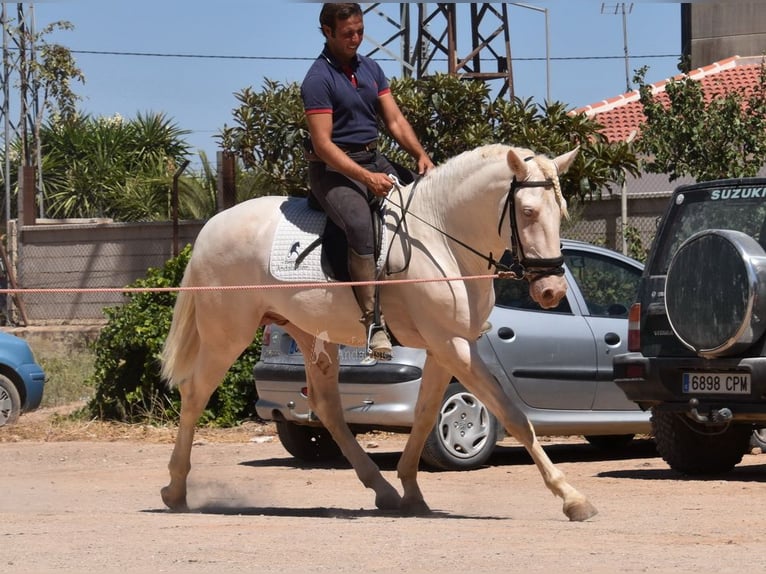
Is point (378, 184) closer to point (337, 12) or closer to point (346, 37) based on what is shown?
point (346, 37)

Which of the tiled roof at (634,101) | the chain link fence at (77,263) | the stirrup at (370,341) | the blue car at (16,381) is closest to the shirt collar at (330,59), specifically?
the stirrup at (370,341)

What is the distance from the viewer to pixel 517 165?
25.6 feet

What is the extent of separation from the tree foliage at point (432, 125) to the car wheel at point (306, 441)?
542cm

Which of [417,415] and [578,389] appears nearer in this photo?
[417,415]

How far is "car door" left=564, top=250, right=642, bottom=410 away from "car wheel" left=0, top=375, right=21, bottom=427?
6553 mm

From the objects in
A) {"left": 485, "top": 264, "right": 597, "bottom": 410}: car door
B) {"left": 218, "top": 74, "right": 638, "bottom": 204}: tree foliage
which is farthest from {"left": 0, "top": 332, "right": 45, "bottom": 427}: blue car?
{"left": 485, "top": 264, "right": 597, "bottom": 410}: car door

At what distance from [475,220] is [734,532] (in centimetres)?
236

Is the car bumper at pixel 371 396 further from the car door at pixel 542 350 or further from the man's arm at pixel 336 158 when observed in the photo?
the man's arm at pixel 336 158

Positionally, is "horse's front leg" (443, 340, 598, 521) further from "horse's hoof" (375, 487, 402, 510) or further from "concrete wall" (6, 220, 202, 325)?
"concrete wall" (6, 220, 202, 325)

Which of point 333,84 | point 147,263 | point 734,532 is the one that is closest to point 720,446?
point 734,532

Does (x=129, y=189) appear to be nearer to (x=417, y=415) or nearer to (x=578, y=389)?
(x=578, y=389)

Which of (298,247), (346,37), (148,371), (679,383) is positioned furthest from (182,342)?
(148,371)

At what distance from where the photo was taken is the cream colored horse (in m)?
7.83

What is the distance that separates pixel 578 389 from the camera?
37.0 ft
